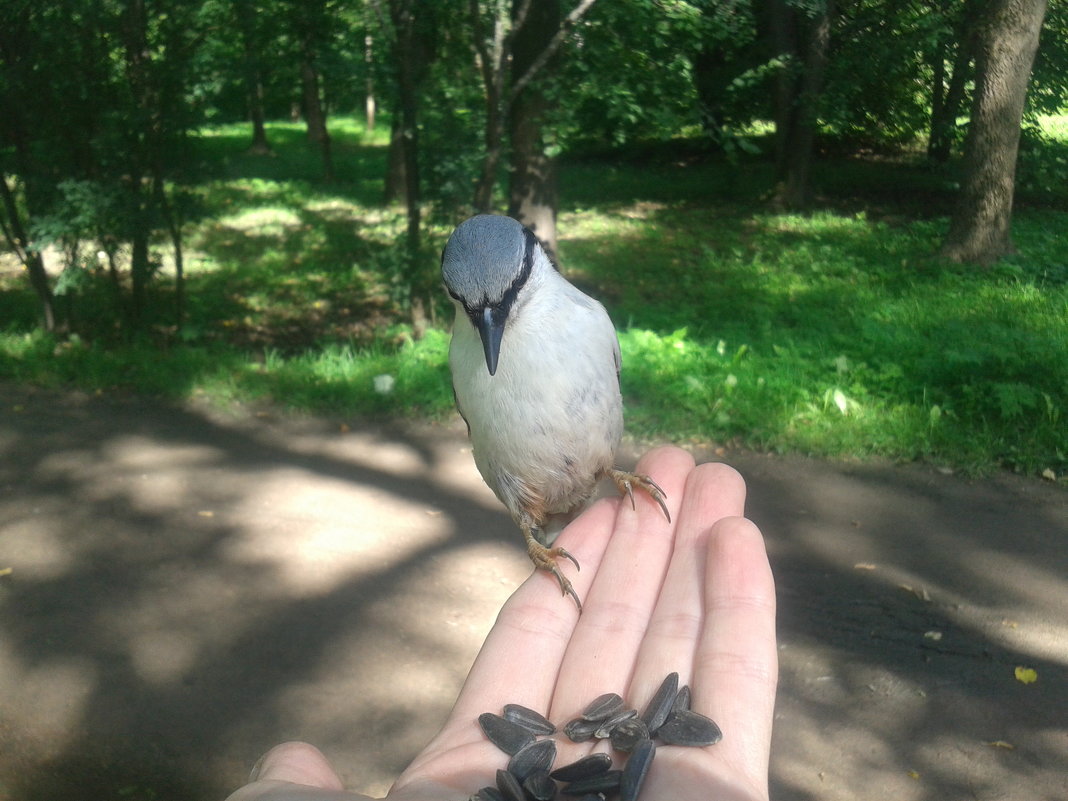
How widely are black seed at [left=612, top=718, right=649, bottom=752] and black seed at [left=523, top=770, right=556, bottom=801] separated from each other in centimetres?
19

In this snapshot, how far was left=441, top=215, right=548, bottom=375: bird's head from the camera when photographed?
2258 mm

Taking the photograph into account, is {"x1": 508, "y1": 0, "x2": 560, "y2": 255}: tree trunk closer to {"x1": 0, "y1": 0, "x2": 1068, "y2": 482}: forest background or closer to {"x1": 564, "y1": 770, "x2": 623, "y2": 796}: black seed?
{"x1": 0, "y1": 0, "x2": 1068, "y2": 482}: forest background

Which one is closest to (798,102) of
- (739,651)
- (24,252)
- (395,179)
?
(395,179)

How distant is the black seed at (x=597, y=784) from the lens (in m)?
2.06

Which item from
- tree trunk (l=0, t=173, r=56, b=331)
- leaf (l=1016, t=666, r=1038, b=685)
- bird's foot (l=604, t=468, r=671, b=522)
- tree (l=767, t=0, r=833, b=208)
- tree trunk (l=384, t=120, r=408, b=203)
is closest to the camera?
bird's foot (l=604, t=468, r=671, b=522)

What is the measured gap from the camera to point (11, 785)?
3.14 m

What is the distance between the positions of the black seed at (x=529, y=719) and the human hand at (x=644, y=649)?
6cm

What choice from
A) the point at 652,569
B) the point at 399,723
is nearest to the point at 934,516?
the point at 652,569

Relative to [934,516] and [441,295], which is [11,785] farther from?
[441,295]

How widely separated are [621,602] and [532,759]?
568 millimetres

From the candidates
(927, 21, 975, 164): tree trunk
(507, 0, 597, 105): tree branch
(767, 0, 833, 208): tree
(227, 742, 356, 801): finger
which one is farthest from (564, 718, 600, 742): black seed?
(927, 21, 975, 164): tree trunk

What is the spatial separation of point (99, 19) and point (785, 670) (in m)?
6.71

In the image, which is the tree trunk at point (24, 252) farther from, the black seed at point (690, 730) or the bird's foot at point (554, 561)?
the black seed at point (690, 730)

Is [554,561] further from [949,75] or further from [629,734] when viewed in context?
[949,75]
